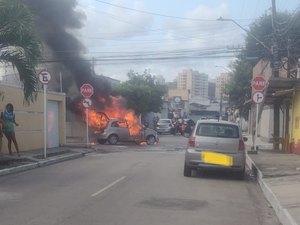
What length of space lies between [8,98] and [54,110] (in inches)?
218

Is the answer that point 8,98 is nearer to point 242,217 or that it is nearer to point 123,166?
point 123,166

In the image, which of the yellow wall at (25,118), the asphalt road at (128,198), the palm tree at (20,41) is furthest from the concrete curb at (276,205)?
the yellow wall at (25,118)

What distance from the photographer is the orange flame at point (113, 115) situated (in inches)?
1287

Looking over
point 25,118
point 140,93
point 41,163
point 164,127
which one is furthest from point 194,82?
point 41,163

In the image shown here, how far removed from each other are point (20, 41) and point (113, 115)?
23.4m

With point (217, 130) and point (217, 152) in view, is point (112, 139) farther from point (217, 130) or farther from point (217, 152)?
point (217, 152)

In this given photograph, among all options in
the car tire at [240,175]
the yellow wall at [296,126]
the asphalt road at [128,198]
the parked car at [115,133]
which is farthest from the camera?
the parked car at [115,133]

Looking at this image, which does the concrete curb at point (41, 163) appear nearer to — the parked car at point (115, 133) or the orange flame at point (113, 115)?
the parked car at point (115, 133)

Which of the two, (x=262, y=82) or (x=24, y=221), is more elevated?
(x=262, y=82)

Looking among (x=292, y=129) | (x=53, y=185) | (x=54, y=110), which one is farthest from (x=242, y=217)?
(x=54, y=110)

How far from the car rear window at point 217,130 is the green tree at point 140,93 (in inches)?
1076

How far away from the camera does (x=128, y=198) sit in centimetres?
1073

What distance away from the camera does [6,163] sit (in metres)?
16.4

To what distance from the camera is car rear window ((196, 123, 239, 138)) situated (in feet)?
49.0
